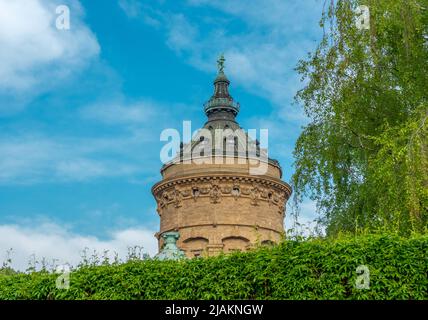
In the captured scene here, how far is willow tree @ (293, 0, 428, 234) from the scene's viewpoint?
1434cm

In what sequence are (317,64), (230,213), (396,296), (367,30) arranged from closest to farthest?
(396,296) → (367,30) → (317,64) → (230,213)

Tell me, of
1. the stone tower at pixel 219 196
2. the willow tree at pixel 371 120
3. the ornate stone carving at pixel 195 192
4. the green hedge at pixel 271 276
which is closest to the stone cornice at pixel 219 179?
the stone tower at pixel 219 196

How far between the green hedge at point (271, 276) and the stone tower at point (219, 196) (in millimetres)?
29110

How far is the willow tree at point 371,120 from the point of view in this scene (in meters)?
14.3

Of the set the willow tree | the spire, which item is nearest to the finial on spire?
the spire

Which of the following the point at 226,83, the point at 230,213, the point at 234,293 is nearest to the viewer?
the point at 234,293

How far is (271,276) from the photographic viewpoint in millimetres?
12297

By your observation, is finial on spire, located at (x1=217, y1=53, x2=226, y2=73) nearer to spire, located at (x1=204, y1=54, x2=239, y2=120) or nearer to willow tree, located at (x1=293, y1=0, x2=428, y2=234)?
spire, located at (x1=204, y1=54, x2=239, y2=120)

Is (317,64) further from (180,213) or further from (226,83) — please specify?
(226,83)

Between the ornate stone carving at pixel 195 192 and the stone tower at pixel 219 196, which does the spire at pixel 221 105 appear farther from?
the ornate stone carving at pixel 195 192

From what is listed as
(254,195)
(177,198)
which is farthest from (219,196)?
(177,198)
